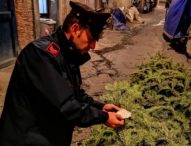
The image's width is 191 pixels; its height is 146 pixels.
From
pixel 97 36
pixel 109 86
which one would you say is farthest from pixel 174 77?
pixel 97 36

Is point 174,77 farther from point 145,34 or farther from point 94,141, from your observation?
point 145,34

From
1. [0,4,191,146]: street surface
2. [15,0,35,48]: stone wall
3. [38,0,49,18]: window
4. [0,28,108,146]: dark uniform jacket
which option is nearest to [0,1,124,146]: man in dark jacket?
[0,28,108,146]: dark uniform jacket

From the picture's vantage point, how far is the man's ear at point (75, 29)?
1.90 metres

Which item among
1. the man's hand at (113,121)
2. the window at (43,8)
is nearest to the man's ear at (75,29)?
the man's hand at (113,121)

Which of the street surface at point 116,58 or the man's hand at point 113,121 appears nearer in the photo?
the man's hand at point 113,121

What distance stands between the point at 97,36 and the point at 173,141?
4.08 ft

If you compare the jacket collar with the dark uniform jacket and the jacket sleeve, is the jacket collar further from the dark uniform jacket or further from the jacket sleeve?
the jacket sleeve

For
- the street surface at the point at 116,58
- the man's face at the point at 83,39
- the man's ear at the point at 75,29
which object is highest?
the man's ear at the point at 75,29

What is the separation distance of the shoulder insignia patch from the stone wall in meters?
7.11

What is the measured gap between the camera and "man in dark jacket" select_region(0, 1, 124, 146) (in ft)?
5.90

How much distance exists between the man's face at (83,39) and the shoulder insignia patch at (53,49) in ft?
0.46

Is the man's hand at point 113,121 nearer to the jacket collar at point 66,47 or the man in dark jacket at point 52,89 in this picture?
the man in dark jacket at point 52,89

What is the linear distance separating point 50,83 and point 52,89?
0.13ft

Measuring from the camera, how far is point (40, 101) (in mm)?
1898
